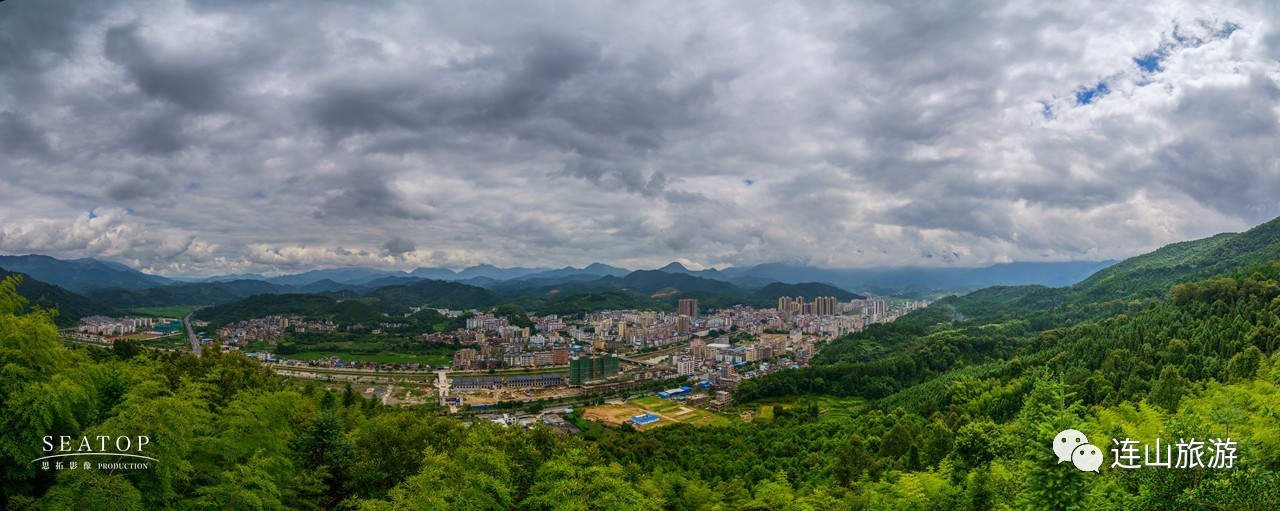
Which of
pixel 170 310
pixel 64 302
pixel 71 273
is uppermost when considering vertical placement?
pixel 71 273

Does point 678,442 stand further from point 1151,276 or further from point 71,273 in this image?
point 71,273

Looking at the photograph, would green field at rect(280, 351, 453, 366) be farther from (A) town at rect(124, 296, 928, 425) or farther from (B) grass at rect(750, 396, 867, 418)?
(B) grass at rect(750, 396, 867, 418)

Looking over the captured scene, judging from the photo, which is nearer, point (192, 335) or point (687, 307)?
point (192, 335)

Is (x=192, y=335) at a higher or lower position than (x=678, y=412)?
higher

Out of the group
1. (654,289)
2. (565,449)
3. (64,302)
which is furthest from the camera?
(654,289)

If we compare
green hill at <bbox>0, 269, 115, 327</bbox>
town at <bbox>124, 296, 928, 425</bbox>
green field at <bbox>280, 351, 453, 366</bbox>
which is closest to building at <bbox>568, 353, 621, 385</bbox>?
town at <bbox>124, 296, 928, 425</bbox>

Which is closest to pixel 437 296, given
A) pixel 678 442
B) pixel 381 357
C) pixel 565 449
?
pixel 381 357

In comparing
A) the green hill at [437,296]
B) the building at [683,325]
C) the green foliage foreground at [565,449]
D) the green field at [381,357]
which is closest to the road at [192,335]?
the green field at [381,357]

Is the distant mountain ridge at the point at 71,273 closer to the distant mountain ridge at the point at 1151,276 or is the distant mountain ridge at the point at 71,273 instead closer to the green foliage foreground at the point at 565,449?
the green foliage foreground at the point at 565,449
